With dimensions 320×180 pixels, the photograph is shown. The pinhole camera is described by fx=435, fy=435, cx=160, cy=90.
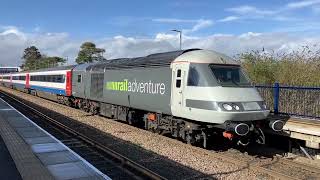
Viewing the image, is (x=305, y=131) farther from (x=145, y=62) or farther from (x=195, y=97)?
(x=145, y=62)

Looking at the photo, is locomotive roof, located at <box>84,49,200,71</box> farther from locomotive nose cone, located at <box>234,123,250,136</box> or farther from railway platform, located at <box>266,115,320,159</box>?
railway platform, located at <box>266,115,320,159</box>

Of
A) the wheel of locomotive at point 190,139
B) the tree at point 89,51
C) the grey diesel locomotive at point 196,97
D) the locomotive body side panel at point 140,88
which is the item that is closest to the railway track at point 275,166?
the grey diesel locomotive at point 196,97

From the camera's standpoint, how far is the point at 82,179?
8742mm

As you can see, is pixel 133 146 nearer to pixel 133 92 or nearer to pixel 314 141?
pixel 133 92

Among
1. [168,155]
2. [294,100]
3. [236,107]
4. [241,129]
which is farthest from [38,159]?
[294,100]

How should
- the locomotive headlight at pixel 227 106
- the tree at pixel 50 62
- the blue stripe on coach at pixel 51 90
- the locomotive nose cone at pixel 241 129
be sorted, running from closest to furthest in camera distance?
the locomotive nose cone at pixel 241 129 < the locomotive headlight at pixel 227 106 < the blue stripe on coach at pixel 51 90 < the tree at pixel 50 62

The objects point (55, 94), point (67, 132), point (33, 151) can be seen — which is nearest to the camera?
point (33, 151)

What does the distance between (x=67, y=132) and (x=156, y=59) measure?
460cm

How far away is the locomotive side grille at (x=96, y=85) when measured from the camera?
22.7m

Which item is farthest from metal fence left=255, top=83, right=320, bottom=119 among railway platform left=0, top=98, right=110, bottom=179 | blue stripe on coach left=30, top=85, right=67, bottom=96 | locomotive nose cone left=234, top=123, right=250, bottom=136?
blue stripe on coach left=30, top=85, right=67, bottom=96

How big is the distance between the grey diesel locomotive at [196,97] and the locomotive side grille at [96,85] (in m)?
4.61

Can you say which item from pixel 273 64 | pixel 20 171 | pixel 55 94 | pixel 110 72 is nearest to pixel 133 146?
pixel 20 171

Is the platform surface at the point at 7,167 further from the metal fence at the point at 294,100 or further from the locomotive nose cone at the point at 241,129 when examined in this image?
the metal fence at the point at 294,100

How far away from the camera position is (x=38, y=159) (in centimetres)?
1077
